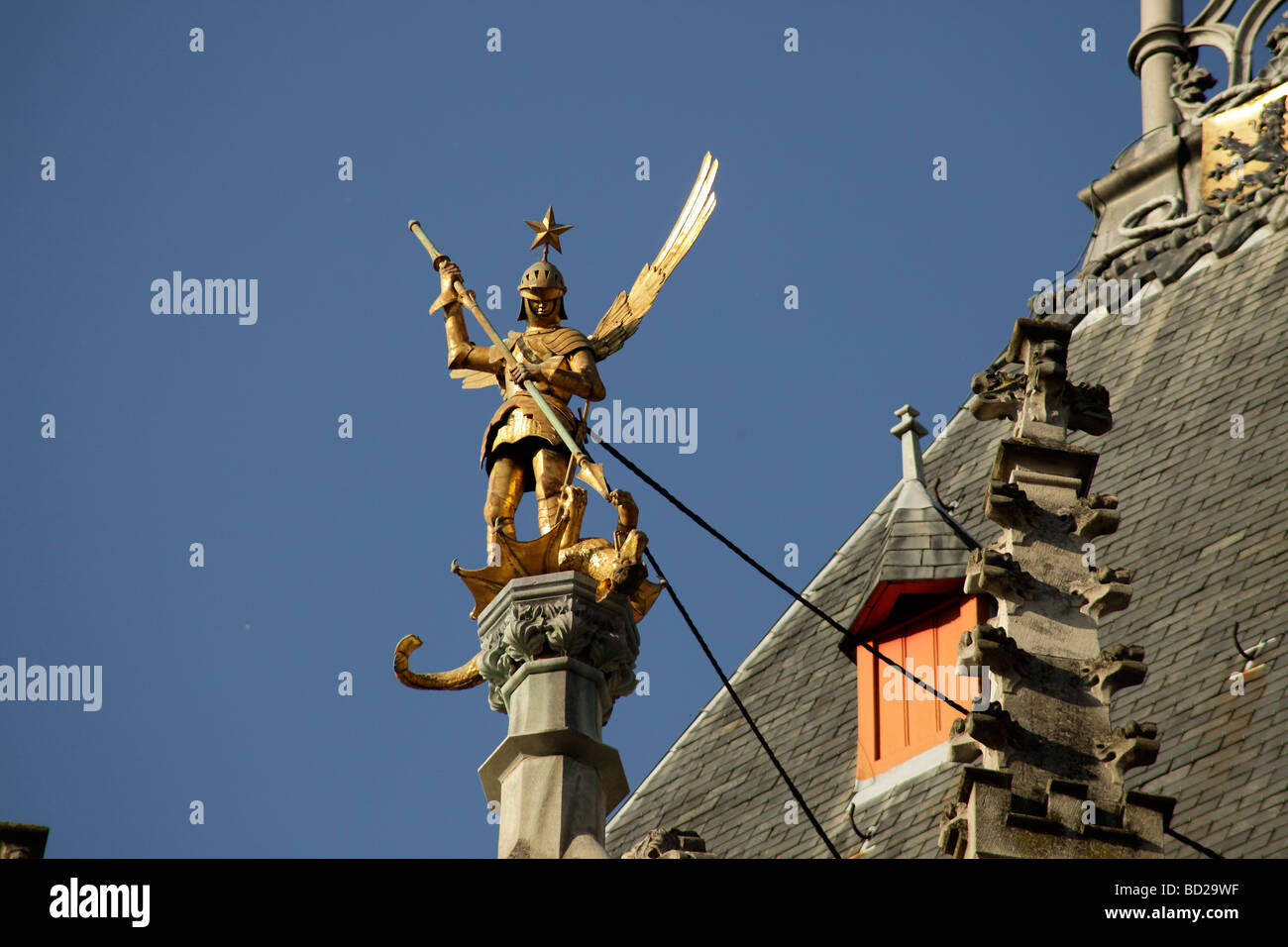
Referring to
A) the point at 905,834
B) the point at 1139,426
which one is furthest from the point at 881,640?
the point at 1139,426

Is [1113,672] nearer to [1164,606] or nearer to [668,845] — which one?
[668,845]

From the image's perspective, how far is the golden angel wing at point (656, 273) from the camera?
2030 centimetres

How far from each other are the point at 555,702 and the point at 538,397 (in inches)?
93.8

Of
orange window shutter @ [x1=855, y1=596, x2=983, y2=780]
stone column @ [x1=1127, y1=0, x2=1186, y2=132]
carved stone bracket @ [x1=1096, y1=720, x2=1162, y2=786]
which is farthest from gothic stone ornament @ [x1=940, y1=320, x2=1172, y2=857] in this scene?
stone column @ [x1=1127, y1=0, x2=1186, y2=132]

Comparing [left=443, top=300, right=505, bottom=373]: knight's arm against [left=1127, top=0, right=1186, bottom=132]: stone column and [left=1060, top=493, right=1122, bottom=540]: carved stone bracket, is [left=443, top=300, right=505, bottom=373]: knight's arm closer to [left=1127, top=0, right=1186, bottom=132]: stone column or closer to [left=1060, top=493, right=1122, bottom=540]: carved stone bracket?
[left=1060, top=493, right=1122, bottom=540]: carved stone bracket

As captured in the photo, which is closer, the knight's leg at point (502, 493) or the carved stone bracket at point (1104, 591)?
the carved stone bracket at point (1104, 591)

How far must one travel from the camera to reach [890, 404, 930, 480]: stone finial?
1286 inches

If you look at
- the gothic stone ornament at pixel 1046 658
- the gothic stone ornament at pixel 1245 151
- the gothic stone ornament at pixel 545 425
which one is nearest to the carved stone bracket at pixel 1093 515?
the gothic stone ornament at pixel 1046 658

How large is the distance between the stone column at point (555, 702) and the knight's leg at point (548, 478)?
0.69m

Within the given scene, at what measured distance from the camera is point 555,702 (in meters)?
17.7

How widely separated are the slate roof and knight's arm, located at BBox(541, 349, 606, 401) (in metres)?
5.82

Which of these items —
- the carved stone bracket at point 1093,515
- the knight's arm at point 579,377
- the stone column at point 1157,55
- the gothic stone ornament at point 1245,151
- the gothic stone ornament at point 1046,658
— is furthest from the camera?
the stone column at point 1157,55

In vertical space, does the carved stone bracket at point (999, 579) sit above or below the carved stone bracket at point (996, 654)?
above

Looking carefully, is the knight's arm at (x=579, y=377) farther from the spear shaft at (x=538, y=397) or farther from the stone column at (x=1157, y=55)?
the stone column at (x=1157, y=55)
